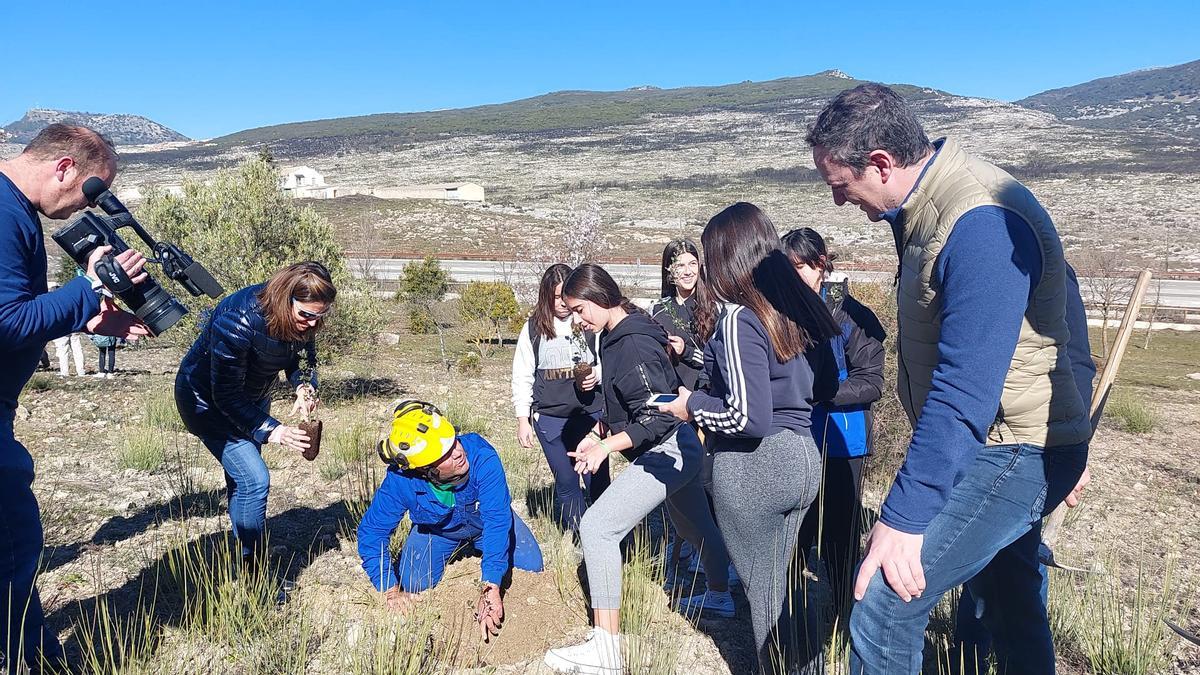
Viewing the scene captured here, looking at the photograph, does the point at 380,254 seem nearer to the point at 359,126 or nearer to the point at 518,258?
the point at 518,258

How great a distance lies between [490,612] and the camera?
3.06 m

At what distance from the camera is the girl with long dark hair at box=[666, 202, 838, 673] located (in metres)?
2.44

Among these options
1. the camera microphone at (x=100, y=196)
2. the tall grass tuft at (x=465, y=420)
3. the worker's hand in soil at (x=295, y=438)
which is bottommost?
the tall grass tuft at (x=465, y=420)

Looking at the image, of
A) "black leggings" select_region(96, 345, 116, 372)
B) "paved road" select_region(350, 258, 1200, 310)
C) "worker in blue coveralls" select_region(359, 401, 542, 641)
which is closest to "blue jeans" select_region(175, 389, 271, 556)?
"worker in blue coveralls" select_region(359, 401, 542, 641)

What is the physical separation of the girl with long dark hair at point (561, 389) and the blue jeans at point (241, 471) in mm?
1459

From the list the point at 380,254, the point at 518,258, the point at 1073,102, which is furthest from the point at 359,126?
the point at 1073,102

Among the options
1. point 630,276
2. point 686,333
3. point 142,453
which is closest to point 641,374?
point 686,333

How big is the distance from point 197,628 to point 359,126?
145 meters

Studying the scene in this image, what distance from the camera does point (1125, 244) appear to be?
3180cm

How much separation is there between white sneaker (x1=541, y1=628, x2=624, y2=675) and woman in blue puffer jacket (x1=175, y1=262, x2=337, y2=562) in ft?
4.52

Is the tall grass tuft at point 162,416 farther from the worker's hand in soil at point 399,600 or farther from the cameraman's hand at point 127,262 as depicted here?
the cameraman's hand at point 127,262

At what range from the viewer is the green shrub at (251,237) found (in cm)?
808

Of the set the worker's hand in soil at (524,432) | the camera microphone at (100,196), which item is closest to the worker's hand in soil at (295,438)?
the camera microphone at (100,196)

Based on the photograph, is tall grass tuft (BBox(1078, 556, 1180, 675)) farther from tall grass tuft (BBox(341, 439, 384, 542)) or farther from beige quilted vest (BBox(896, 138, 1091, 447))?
tall grass tuft (BBox(341, 439, 384, 542))
